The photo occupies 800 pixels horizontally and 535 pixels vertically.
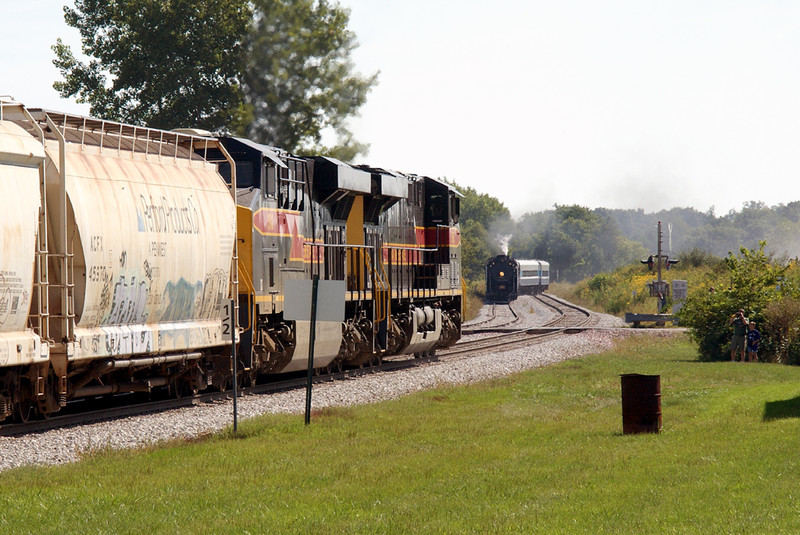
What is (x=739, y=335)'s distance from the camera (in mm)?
27234

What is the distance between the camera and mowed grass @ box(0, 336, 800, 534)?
8398 millimetres

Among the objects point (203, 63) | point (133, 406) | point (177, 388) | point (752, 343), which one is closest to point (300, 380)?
point (177, 388)

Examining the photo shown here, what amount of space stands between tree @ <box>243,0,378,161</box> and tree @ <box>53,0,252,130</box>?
0.80 meters

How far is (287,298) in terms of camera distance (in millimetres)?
14781

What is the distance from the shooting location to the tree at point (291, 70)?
144ft

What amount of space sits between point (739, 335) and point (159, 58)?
90.3ft

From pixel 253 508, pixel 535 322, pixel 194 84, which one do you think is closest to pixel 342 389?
pixel 253 508

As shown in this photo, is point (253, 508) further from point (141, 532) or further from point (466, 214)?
point (466, 214)

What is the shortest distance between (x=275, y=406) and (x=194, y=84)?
2878 cm

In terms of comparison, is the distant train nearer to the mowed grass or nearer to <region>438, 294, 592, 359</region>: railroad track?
<region>438, 294, 592, 359</region>: railroad track

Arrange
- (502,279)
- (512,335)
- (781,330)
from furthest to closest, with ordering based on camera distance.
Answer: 1. (502,279)
2. (512,335)
3. (781,330)

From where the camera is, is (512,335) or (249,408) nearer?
(249,408)

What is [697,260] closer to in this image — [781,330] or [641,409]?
[781,330]

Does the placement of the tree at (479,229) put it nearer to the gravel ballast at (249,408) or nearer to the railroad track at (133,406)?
the gravel ballast at (249,408)
